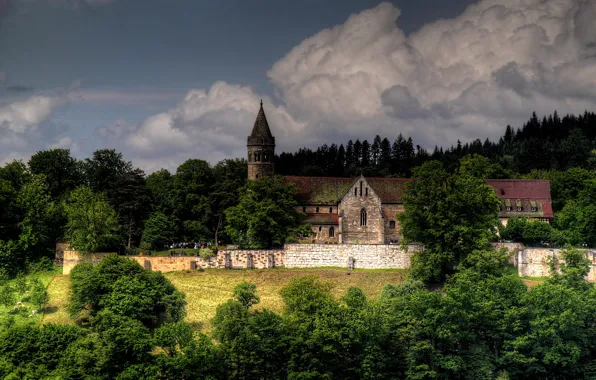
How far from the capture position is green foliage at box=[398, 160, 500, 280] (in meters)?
61.7

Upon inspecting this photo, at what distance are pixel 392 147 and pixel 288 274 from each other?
78447 millimetres

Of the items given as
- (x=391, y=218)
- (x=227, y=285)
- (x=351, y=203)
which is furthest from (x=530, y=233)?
(x=227, y=285)

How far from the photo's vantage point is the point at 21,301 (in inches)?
2328

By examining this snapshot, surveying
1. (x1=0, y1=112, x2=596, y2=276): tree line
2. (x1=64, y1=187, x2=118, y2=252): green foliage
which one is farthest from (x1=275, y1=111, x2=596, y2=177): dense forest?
(x1=64, y1=187, x2=118, y2=252): green foliage

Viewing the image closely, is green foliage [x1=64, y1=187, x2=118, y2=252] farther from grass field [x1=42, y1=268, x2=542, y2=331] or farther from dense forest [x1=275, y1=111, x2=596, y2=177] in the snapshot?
dense forest [x1=275, y1=111, x2=596, y2=177]

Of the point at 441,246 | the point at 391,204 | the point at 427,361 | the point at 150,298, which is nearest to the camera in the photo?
the point at 427,361

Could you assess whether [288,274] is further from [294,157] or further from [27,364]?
[294,157]

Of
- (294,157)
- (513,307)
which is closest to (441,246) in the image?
(513,307)

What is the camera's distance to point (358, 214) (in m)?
75.9

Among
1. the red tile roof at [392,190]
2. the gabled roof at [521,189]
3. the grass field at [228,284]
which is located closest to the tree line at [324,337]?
the grass field at [228,284]

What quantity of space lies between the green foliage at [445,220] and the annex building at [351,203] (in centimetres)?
986

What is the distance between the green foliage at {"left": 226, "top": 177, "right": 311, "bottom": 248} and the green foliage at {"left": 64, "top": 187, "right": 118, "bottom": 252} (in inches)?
435

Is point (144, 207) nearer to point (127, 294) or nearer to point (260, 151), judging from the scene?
point (260, 151)

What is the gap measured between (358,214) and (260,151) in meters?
12.6
